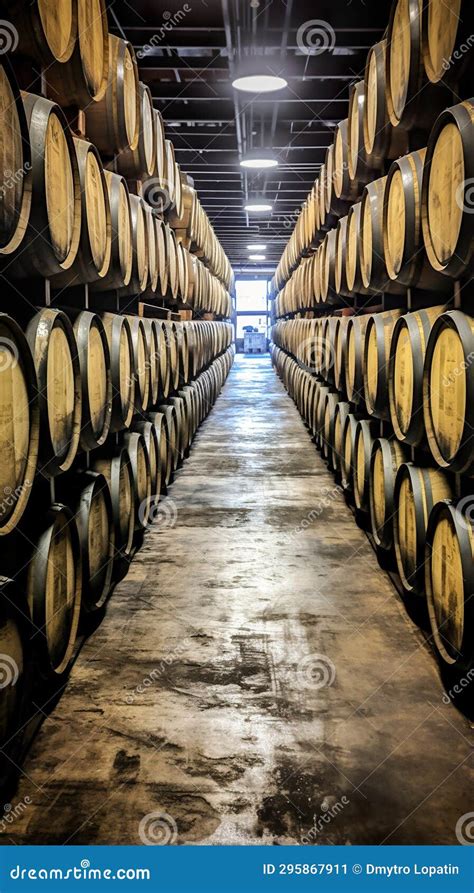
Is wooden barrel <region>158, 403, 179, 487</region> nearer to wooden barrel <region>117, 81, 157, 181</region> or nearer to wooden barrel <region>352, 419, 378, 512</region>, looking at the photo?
wooden barrel <region>352, 419, 378, 512</region>

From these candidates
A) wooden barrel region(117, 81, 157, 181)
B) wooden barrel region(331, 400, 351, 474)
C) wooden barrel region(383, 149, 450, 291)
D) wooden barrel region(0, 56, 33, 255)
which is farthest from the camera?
wooden barrel region(331, 400, 351, 474)

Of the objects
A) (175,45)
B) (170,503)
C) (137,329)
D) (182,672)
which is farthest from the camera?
(175,45)

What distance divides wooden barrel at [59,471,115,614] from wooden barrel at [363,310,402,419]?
72.3 inches

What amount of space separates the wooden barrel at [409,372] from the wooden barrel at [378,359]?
1.08 feet

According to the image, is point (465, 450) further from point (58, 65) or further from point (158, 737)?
point (58, 65)

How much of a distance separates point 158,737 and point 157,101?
28.0 ft

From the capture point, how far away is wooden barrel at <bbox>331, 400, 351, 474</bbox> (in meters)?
6.34

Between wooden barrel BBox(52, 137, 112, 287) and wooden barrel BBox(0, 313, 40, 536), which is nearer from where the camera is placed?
wooden barrel BBox(0, 313, 40, 536)

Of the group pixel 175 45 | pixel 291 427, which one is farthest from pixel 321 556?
pixel 291 427

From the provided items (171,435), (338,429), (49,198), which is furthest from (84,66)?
(338,429)

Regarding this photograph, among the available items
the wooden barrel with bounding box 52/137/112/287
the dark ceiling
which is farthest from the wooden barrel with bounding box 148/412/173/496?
the dark ceiling

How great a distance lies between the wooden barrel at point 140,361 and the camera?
4.76 metres

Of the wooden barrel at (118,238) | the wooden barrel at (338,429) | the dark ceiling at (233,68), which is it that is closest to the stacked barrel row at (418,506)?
the wooden barrel at (338,429)

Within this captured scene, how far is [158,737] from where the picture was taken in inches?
109
